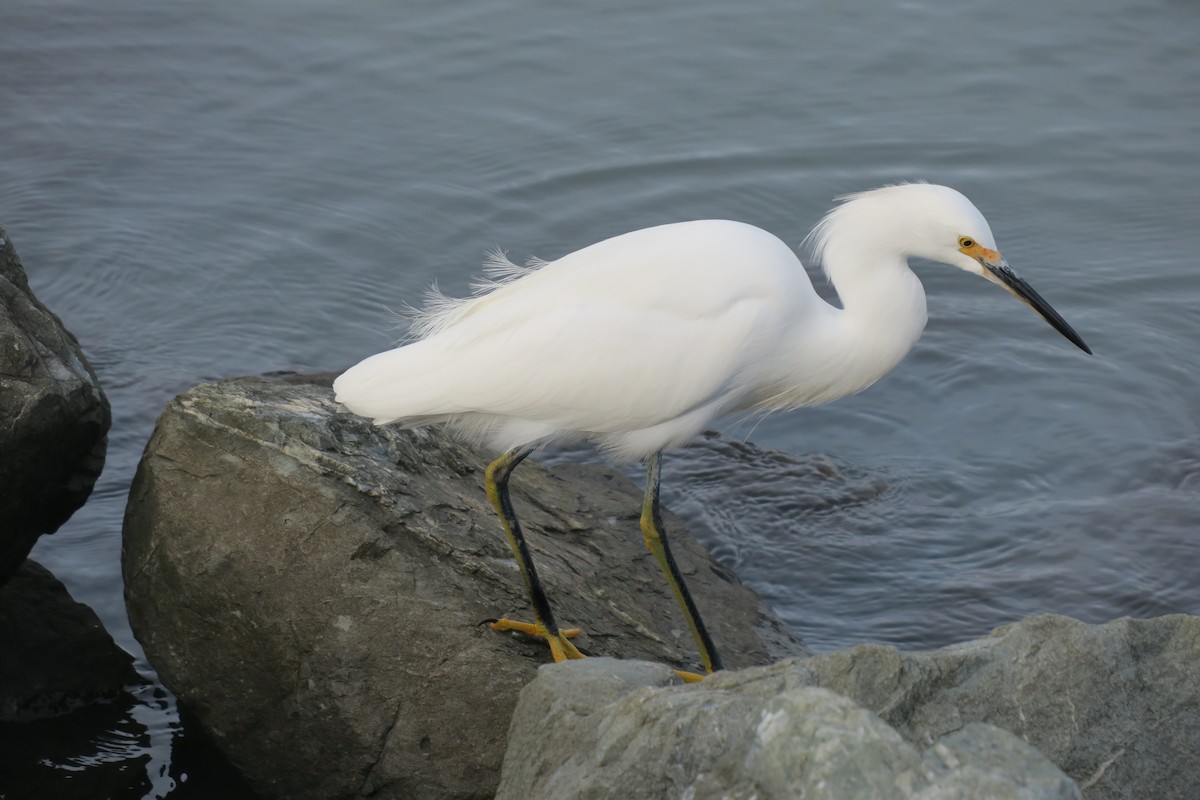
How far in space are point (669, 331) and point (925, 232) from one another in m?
0.95

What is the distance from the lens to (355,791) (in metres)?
3.90

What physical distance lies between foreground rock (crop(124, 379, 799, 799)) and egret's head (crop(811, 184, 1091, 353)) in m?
1.64

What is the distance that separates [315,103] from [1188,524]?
6.93 metres

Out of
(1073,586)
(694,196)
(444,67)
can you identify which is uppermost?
(444,67)

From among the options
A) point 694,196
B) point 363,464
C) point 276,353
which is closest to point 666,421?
point 363,464

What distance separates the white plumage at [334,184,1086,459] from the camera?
4.15 metres

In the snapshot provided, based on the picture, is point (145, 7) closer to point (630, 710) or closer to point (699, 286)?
point (699, 286)

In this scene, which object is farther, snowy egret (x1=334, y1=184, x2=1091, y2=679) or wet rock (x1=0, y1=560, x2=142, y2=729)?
wet rock (x1=0, y1=560, x2=142, y2=729)

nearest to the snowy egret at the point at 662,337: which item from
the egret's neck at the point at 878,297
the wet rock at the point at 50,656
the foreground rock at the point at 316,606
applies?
the egret's neck at the point at 878,297

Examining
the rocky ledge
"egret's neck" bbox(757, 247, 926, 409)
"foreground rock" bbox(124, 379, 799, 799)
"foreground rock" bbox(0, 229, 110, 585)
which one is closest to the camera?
the rocky ledge

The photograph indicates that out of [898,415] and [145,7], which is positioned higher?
[145,7]

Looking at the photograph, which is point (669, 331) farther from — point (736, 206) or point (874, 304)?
point (736, 206)

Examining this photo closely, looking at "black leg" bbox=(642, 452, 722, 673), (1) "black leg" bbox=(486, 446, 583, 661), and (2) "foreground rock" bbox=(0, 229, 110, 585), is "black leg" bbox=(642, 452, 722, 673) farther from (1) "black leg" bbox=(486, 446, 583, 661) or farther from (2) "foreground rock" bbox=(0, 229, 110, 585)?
(2) "foreground rock" bbox=(0, 229, 110, 585)

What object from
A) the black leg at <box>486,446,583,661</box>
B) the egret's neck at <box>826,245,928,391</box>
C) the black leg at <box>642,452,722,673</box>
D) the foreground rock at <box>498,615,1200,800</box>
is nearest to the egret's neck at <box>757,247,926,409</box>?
the egret's neck at <box>826,245,928,391</box>
